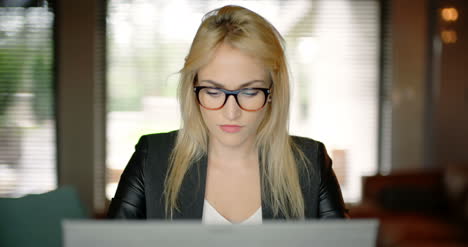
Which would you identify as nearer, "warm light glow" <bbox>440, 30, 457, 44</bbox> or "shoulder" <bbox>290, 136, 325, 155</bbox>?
"shoulder" <bbox>290, 136, 325, 155</bbox>

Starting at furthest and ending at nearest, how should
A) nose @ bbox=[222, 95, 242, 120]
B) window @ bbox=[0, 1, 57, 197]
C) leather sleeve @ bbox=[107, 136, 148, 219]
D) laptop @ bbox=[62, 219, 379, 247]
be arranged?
1. window @ bbox=[0, 1, 57, 197]
2. leather sleeve @ bbox=[107, 136, 148, 219]
3. nose @ bbox=[222, 95, 242, 120]
4. laptop @ bbox=[62, 219, 379, 247]

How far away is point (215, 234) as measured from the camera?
0.81 metres

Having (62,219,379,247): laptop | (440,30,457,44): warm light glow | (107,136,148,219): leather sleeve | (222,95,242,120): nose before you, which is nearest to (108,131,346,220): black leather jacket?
(107,136,148,219): leather sleeve

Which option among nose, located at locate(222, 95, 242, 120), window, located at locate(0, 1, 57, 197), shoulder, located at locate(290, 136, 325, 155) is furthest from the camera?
window, located at locate(0, 1, 57, 197)

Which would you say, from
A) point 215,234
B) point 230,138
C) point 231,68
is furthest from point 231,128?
point 215,234

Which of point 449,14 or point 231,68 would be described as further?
point 449,14

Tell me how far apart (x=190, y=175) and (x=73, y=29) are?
3.50 m

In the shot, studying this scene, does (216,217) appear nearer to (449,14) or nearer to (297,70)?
(297,70)

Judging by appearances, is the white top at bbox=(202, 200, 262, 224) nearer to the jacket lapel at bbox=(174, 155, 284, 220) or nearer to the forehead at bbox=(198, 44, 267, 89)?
the jacket lapel at bbox=(174, 155, 284, 220)

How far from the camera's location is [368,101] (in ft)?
16.0

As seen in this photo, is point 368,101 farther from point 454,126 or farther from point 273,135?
point 273,135

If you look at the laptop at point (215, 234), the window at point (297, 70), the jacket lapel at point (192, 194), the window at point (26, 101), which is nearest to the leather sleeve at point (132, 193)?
the jacket lapel at point (192, 194)

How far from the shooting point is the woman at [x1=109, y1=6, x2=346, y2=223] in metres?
1.41

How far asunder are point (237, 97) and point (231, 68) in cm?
9
